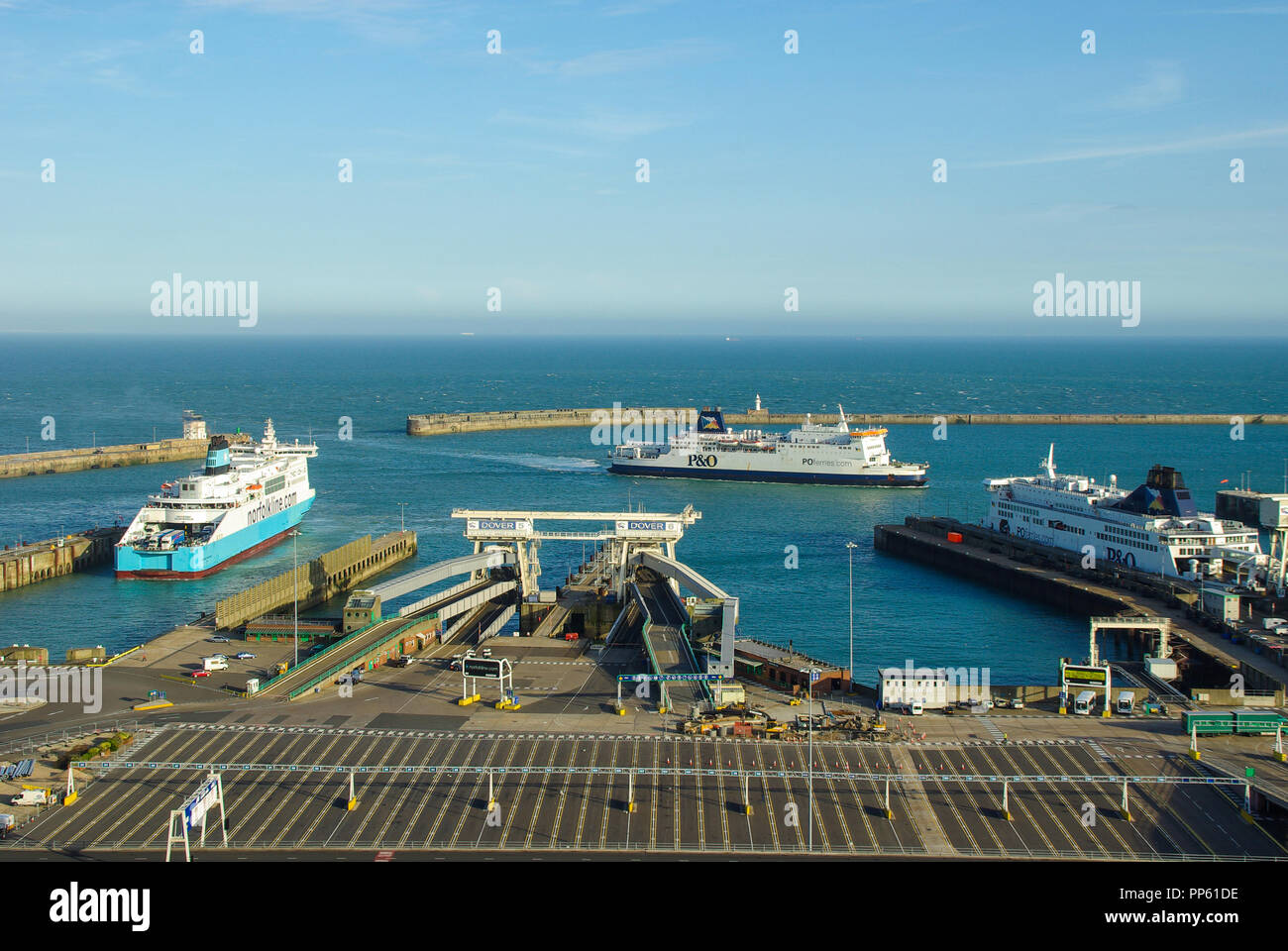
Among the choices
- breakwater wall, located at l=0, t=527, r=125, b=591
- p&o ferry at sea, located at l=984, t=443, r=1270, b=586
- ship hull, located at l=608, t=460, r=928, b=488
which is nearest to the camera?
p&o ferry at sea, located at l=984, t=443, r=1270, b=586

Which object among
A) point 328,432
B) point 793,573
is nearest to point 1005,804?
point 793,573

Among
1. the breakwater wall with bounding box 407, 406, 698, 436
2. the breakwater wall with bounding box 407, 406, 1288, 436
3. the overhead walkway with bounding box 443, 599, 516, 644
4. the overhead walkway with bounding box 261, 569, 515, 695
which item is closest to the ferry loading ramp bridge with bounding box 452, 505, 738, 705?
the overhead walkway with bounding box 443, 599, 516, 644

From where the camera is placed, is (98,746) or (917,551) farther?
(917,551)

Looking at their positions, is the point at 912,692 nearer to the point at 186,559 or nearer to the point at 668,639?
the point at 668,639

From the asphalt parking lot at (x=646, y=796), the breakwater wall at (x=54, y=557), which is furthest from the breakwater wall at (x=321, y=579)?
the asphalt parking lot at (x=646, y=796)

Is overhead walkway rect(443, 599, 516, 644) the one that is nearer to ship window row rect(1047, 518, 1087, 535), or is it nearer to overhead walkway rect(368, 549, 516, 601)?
overhead walkway rect(368, 549, 516, 601)

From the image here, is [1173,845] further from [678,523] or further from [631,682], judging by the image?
[678,523]

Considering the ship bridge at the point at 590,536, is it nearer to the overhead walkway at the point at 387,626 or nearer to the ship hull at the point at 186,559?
the overhead walkway at the point at 387,626
